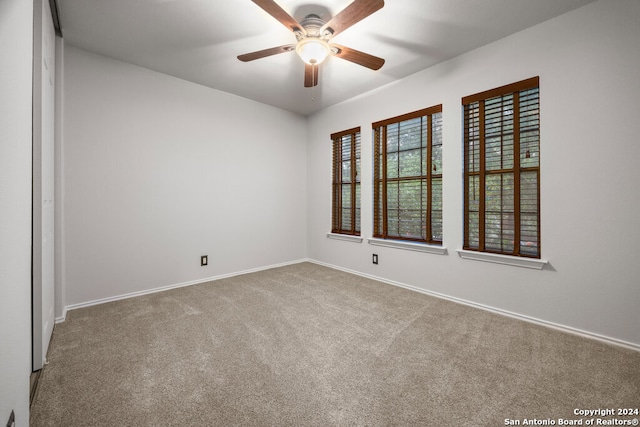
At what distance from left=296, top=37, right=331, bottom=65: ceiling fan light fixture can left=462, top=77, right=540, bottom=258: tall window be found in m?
1.64

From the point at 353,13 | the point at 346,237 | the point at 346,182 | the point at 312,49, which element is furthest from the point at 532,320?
the point at 312,49

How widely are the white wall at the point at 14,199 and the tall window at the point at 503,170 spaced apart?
3.27 m

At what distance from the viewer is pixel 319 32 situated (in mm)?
2088

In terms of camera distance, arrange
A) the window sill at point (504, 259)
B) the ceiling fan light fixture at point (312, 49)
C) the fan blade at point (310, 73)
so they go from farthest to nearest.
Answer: the fan blade at point (310, 73)
the window sill at point (504, 259)
the ceiling fan light fixture at point (312, 49)

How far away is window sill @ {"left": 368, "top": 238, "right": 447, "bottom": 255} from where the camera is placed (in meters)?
3.09

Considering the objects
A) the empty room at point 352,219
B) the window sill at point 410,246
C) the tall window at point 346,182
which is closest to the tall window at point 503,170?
the empty room at point 352,219

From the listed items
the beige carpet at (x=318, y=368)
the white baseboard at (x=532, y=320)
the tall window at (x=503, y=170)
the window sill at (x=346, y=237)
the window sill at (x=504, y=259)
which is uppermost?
the tall window at (x=503, y=170)

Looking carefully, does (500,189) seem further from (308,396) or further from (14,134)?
(14,134)

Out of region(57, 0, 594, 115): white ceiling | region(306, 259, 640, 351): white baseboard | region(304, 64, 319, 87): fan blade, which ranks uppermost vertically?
region(57, 0, 594, 115): white ceiling

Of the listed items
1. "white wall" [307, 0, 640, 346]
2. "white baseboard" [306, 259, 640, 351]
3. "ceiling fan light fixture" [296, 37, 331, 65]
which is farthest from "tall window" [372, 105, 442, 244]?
"ceiling fan light fixture" [296, 37, 331, 65]

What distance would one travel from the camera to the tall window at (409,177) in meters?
3.21

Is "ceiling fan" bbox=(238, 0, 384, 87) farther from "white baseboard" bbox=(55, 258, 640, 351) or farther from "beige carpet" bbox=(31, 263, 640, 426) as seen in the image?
"white baseboard" bbox=(55, 258, 640, 351)

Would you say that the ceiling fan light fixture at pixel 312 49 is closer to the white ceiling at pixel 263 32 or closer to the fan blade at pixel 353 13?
the fan blade at pixel 353 13

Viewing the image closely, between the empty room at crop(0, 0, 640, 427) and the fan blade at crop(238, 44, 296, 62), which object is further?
the fan blade at crop(238, 44, 296, 62)
